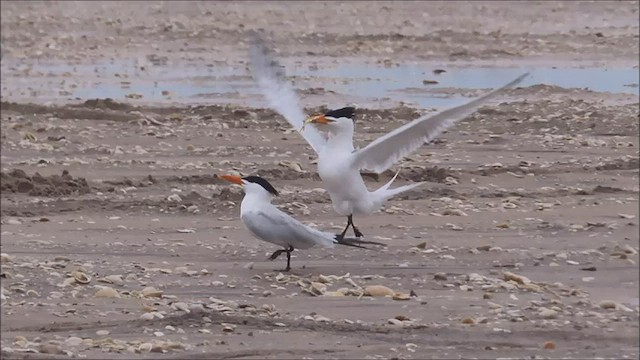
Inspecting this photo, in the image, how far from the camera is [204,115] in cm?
1631

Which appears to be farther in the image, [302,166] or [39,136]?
[39,136]

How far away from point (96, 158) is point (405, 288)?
5.38 metres

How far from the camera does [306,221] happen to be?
11.1m

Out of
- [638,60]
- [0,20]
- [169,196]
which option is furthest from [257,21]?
[169,196]

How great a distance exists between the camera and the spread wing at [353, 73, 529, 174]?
9891 millimetres

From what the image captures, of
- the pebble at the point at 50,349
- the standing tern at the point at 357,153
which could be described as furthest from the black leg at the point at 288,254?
the pebble at the point at 50,349

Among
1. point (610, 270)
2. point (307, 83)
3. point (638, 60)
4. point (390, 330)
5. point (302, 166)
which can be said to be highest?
point (638, 60)

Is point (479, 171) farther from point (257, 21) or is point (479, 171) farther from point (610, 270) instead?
point (257, 21)

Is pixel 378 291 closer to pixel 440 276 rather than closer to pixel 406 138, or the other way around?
pixel 440 276

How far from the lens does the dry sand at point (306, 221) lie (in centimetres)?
766

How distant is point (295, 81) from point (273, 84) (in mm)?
7938

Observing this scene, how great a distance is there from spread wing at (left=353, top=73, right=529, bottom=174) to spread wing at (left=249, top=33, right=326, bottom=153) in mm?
1238

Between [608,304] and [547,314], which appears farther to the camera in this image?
[608,304]

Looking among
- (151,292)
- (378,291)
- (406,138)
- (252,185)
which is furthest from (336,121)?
(151,292)
